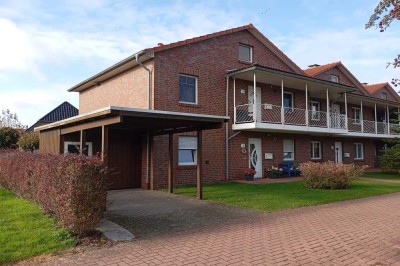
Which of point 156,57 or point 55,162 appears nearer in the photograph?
point 55,162

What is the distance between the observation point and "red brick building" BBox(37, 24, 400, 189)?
49.8ft

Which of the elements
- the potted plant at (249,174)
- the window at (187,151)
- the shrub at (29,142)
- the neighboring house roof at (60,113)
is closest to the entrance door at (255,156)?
the potted plant at (249,174)

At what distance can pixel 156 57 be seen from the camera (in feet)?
49.7

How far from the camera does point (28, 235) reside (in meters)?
6.59

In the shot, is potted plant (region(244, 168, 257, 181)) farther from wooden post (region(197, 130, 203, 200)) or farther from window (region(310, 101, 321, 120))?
window (region(310, 101, 321, 120))

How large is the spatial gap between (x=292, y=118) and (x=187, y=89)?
294 inches

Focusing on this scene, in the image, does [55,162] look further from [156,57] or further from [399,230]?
[156,57]

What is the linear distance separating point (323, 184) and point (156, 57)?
876cm

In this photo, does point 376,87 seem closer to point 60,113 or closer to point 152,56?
point 152,56

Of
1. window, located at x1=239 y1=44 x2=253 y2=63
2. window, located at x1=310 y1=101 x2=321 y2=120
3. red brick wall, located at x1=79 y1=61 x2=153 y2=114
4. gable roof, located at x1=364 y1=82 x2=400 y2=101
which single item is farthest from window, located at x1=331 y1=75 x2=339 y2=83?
red brick wall, located at x1=79 y1=61 x2=153 y2=114

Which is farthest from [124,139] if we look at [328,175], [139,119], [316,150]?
[316,150]

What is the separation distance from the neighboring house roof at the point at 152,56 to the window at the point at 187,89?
5.06 feet

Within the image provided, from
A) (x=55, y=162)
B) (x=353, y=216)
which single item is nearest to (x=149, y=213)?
(x=55, y=162)

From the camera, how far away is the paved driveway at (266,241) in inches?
223
